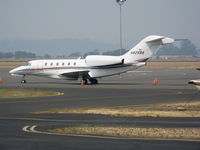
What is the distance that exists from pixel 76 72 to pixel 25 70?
7559mm

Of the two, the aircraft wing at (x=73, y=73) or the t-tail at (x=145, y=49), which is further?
the aircraft wing at (x=73, y=73)

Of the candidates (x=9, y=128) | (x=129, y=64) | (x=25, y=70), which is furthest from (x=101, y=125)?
(x=25, y=70)

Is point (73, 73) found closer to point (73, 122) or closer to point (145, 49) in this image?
point (145, 49)

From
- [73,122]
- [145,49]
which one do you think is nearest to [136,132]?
[73,122]

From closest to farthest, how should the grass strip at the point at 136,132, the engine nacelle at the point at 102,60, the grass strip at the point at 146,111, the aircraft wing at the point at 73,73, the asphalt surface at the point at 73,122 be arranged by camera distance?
1. the asphalt surface at the point at 73,122
2. the grass strip at the point at 136,132
3. the grass strip at the point at 146,111
4. the engine nacelle at the point at 102,60
5. the aircraft wing at the point at 73,73

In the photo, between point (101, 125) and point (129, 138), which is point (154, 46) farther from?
point (129, 138)

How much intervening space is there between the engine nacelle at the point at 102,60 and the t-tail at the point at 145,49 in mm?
863

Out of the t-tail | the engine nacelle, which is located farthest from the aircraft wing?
the t-tail

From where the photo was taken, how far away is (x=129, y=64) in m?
51.3

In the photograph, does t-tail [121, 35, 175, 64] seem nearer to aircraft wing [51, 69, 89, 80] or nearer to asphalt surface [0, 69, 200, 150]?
aircraft wing [51, 69, 89, 80]

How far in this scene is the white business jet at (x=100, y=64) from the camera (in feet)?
169

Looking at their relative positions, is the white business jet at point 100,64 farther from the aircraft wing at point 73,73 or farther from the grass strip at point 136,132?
the grass strip at point 136,132

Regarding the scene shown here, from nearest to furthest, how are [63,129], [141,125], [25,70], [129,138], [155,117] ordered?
[129,138] → [63,129] → [141,125] → [155,117] → [25,70]

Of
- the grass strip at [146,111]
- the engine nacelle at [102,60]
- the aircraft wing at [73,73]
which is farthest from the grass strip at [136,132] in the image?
the aircraft wing at [73,73]
